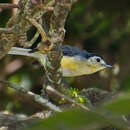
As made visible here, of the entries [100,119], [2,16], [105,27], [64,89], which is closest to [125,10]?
[105,27]

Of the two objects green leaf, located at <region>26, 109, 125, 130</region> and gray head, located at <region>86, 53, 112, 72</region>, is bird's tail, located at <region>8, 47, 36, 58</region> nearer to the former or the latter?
gray head, located at <region>86, 53, 112, 72</region>

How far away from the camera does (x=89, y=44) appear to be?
4992 millimetres

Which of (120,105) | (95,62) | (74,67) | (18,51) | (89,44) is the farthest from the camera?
(89,44)

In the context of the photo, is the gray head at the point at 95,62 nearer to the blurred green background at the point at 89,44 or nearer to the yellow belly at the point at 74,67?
the yellow belly at the point at 74,67

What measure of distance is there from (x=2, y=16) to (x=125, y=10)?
65.8 inches

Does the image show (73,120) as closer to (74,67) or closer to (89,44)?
(74,67)

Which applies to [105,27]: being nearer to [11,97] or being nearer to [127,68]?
[127,68]

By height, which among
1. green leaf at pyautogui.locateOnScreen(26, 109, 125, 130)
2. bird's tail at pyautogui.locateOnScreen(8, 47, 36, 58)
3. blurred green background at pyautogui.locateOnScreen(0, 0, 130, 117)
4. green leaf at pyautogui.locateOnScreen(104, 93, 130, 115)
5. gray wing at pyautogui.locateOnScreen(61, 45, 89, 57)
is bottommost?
blurred green background at pyautogui.locateOnScreen(0, 0, 130, 117)

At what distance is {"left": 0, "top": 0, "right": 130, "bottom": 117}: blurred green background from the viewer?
4418 mm

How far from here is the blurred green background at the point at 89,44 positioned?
442cm

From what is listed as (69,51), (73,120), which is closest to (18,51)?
(69,51)

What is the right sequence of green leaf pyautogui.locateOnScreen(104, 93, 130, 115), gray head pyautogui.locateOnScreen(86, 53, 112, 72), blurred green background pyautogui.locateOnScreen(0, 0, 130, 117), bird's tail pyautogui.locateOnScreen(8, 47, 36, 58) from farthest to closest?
blurred green background pyautogui.locateOnScreen(0, 0, 130, 117), gray head pyautogui.locateOnScreen(86, 53, 112, 72), bird's tail pyautogui.locateOnScreen(8, 47, 36, 58), green leaf pyautogui.locateOnScreen(104, 93, 130, 115)

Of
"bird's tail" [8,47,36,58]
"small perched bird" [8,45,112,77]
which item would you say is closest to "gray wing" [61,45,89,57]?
"small perched bird" [8,45,112,77]

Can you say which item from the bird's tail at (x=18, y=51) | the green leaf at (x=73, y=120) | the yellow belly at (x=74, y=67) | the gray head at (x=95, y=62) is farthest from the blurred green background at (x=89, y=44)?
the green leaf at (x=73, y=120)
